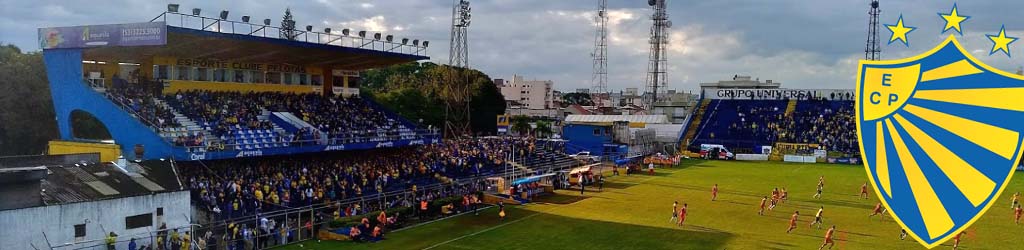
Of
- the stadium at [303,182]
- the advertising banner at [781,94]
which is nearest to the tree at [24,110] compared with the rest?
the stadium at [303,182]

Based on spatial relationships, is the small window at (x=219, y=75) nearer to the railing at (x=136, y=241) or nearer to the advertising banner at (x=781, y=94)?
the railing at (x=136, y=241)

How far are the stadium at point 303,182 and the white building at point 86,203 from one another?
0.15 feet

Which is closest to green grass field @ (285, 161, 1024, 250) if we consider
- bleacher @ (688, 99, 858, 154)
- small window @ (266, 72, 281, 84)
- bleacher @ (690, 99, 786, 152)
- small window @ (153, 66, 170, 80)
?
small window @ (153, 66, 170, 80)

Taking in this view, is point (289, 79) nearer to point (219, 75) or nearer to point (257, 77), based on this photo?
point (257, 77)

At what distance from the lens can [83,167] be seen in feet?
79.8

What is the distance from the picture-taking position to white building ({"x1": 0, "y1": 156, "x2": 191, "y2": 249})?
20156 millimetres

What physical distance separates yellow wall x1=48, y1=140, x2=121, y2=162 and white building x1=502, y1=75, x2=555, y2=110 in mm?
115602

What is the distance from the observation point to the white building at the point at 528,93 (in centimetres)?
15188

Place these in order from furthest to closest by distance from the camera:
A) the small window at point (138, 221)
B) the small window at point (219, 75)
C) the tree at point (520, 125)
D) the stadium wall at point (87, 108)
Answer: the tree at point (520, 125) < the small window at point (219, 75) < the stadium wall at point (87, 108) < the small window at point (138, 221)

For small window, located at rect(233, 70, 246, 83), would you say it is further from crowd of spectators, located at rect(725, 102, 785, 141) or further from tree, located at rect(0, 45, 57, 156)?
crowd of spectators, located at rect(725, 102, 785, 141)

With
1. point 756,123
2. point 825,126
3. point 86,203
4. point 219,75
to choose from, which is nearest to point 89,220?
point 86,203

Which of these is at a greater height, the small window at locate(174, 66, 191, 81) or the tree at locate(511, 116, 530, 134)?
the small window at locate(174, 66, 191, 81)

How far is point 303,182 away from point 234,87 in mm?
9822

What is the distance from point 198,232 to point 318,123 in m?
13.3
